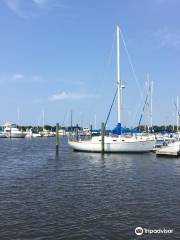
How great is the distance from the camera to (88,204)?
22.0 m

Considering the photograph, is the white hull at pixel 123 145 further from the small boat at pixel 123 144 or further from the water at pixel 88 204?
the water at pixel 88 204

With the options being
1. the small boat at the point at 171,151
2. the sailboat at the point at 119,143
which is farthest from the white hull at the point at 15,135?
the small boat at the point at 171,151

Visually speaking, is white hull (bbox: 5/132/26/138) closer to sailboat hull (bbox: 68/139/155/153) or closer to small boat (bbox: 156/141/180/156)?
sailboat hull (bbox: 68/139/155/153)

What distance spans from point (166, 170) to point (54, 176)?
36.4 feet

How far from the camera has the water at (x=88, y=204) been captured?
55.9 ft

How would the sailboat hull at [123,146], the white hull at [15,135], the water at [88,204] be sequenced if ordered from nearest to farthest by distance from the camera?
the water at [88,204] → the sailboat hull at [123,146] → the white hull at [15,135]

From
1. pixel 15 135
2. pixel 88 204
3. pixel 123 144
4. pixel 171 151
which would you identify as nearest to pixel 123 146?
pixel 123 144

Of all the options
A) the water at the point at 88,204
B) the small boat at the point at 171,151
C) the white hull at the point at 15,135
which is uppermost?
the white hull at the point at 15,135

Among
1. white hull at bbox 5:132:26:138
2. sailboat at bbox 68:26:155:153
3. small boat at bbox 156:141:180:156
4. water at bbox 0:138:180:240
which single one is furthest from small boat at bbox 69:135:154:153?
white hull at bbox 5:132:26:138

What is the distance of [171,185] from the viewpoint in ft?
92.5

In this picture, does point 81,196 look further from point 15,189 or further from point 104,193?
point 15,189

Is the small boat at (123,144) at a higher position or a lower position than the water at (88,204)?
higher

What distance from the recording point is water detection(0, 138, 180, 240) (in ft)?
55.9

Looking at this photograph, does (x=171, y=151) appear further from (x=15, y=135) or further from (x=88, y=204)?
(x=15, y=135)
